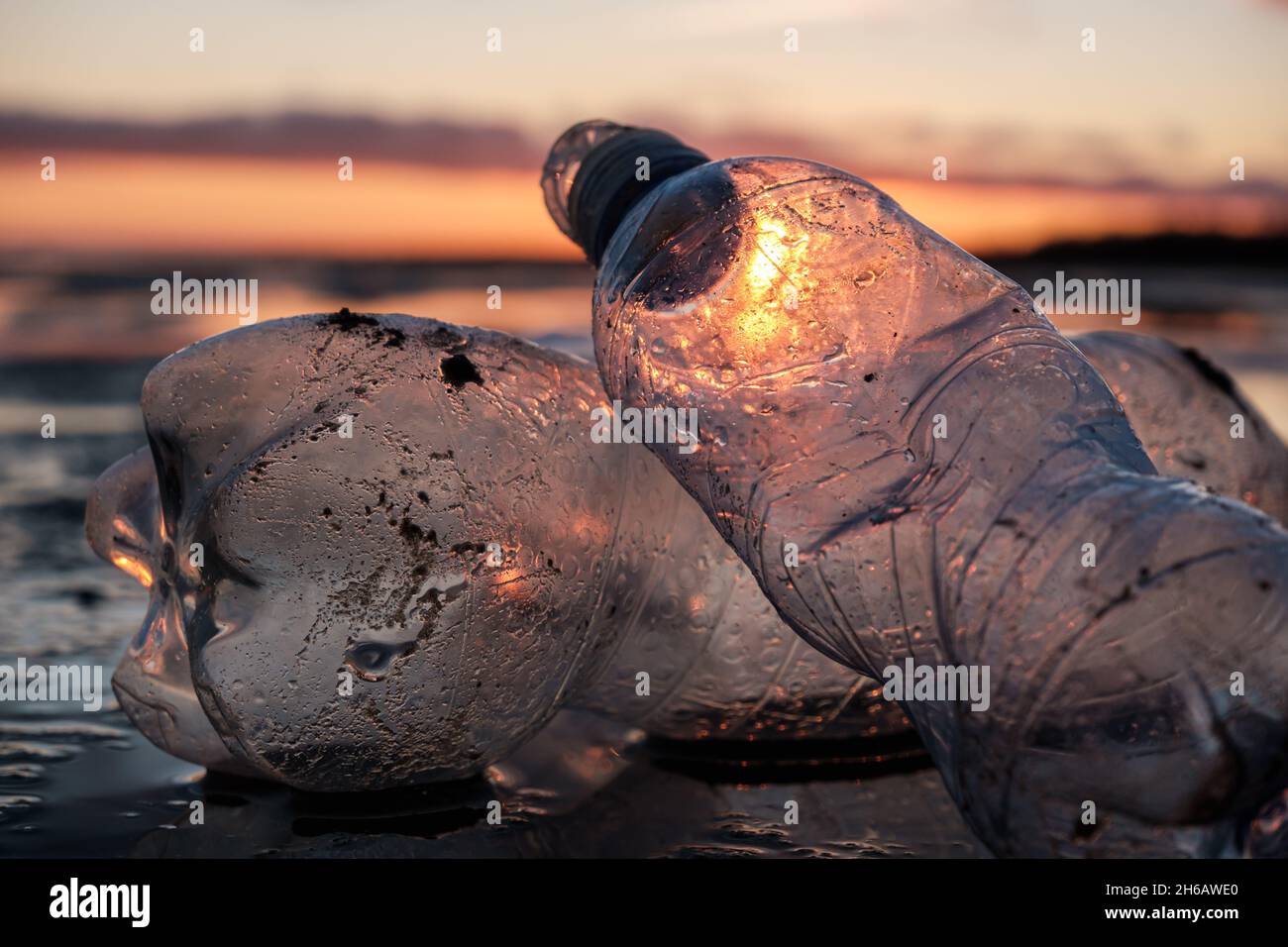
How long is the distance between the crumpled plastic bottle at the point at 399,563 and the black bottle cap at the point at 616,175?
0.30m

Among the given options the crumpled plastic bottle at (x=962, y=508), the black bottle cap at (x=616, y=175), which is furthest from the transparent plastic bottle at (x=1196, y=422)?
the black bottle cap at (x=616, y=175)

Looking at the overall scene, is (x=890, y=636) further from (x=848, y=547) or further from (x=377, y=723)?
(x=377, y=723)

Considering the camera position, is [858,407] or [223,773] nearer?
[858,407]

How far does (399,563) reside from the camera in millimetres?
1883

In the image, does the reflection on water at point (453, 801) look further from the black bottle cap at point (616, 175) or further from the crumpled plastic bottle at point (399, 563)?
the black bottle cap at point (616, 175)

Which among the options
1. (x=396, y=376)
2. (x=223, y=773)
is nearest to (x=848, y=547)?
(x=396, y=376)

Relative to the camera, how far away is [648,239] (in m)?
1.93

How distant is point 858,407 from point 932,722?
439mm

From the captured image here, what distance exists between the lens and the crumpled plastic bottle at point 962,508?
52.9 inches

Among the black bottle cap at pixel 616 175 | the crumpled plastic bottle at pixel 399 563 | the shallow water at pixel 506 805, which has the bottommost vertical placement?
the shallow water at pixel 506 805

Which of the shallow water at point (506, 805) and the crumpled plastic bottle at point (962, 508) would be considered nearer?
the crumpled plastic bottle at point (962, 508)

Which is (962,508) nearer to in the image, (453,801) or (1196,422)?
(453,801)

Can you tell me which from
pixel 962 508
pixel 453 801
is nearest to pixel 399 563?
pixel 453 801

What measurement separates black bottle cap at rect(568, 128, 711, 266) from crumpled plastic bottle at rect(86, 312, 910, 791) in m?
0.30
